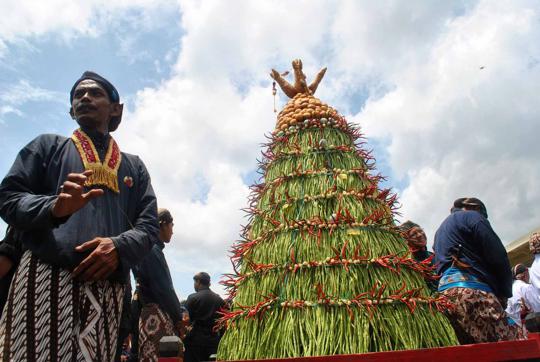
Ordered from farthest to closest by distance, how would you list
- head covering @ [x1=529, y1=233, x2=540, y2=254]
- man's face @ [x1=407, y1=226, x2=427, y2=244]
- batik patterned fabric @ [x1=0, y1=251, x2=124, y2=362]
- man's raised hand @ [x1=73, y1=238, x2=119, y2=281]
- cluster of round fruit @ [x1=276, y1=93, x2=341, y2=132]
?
1. head covering @ [x1=529, y1=233, x2=540, y2=254]
2. man's face @ [x1=407, y1=226, x2=427, y2=244]
3. cluster of round fruit @ [x1=276, y1=93, x2=341, y2=132]
4. man's raised hand @ [x1=73, y1=238, x2=119, y2=281]
5. batik patterned fabric @ [x1=0, y1=251, x2=124, y2=362]

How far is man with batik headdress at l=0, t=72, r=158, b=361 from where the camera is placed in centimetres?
175

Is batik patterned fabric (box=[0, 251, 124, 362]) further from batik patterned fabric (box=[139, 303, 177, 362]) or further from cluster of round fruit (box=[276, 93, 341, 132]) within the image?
cluster of round fruit (box=[276, 93, 341, 132])

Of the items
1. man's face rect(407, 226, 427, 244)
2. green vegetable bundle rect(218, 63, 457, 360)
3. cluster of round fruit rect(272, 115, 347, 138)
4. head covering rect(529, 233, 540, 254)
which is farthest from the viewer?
head covering rect(529, 233, 540, 254)

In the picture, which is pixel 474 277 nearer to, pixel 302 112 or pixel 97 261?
pixel 302 112

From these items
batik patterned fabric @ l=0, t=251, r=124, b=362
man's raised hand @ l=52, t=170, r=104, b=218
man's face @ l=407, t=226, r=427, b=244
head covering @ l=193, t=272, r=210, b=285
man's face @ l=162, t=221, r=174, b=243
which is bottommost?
batik patterned fabric @ l=0, t=251, r=124, b=362

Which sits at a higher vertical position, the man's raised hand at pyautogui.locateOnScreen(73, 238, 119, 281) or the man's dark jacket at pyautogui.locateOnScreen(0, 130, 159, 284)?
the man's dark jacket at pyautogui.locateOnScreen(0, 130, 159, 284)

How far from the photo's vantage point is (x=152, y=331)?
3.62 m

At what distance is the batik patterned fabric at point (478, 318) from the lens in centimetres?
297

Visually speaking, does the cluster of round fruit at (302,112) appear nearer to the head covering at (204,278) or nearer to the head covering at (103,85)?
the head covering at (103,85)

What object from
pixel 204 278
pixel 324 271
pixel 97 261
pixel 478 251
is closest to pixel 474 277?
pixel 478 251

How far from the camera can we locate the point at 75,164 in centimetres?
207

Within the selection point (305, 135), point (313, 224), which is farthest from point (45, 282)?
point (305, 135)

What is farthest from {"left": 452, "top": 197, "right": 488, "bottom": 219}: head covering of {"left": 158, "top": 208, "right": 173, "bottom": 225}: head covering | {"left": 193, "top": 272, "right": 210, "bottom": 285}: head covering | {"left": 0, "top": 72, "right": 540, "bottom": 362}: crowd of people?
{"left": 193, "top": 272, "right": 210, "bottom": 285}: head covering

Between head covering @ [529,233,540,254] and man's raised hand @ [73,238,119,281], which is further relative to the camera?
head covering @ [529,233,540,254]
